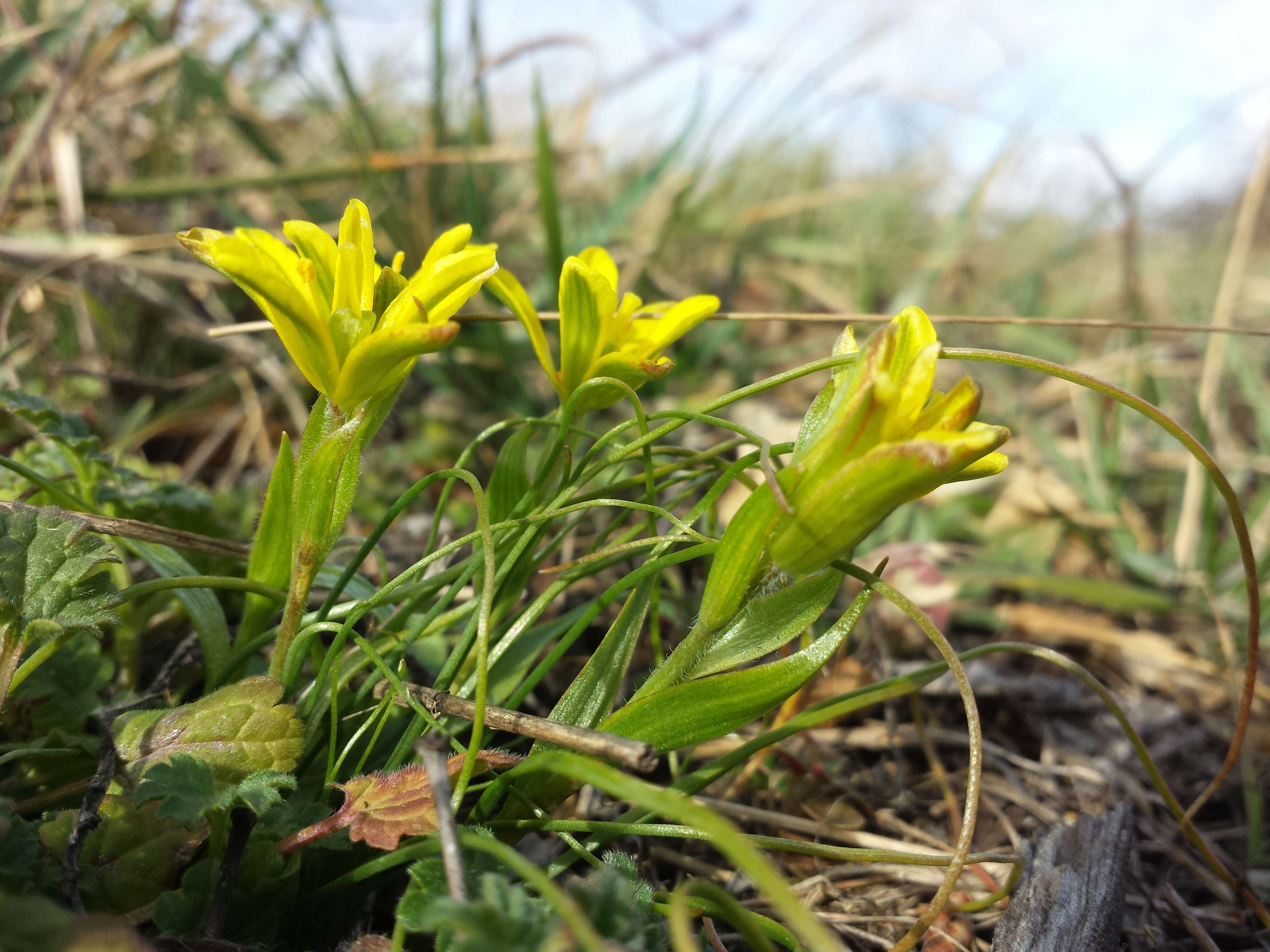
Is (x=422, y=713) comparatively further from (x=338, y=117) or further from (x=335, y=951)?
(x=338, y=117)

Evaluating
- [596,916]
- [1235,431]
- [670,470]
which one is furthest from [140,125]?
[1235,431]

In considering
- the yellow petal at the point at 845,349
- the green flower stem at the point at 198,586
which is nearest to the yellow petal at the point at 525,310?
the yellow petal at the point at 845,349

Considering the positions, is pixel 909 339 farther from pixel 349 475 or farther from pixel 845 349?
pixel 349 475

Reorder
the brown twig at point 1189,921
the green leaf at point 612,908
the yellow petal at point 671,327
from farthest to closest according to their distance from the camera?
the brown twig at point 1189,921, the yellow petal at point 671,327, the green leaf at point 612,908

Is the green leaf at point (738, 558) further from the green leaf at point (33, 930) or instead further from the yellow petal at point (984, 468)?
the green leaf at point (33, 930)

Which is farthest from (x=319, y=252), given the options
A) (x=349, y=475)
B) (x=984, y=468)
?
(x=984, y=468)

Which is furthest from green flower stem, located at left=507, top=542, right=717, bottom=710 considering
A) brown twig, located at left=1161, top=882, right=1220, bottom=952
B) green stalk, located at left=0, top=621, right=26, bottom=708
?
brown twig, located at left=1161, top=882, right=1220, bottom=952

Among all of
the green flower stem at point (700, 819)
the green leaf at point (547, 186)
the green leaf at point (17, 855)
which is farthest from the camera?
the green leaf at point (547, 186)
